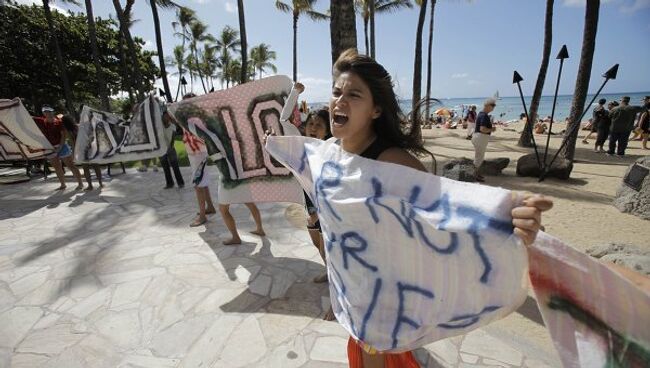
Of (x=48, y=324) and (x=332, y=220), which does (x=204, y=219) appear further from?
(x=332, y=220)

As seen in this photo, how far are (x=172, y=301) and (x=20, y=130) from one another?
7.72m

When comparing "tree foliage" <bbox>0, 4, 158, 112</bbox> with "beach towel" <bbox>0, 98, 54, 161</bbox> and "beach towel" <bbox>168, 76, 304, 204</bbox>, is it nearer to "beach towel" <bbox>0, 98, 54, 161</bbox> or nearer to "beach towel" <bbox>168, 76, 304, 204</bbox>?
"beach towel" <bbox>0, 98, 54, 161</bbox>

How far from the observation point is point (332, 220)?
1672mm

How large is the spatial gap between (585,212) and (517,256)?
5947mm

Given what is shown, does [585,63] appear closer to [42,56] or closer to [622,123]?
[622,123]

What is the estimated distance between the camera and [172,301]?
11.2ft

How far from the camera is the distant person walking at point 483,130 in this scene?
745cm

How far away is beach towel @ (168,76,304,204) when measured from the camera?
369 cm

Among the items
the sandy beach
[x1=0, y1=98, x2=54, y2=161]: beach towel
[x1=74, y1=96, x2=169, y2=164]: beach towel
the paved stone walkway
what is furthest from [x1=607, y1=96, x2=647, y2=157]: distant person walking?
[x1=0, y1=98, x2=54, y2=161]: beach towel

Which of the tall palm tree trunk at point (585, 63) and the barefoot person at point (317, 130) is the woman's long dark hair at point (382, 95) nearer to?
the barefoot person at point (317, 130)

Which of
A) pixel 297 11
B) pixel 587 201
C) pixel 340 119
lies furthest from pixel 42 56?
pixel 587 201

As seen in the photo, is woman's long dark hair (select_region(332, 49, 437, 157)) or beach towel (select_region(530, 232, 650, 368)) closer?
beach towel (select_region(530, 232, 650, 368))

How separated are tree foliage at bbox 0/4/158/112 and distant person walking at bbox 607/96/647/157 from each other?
21.9 m

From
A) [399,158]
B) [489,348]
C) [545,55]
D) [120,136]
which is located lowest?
[489,348]
